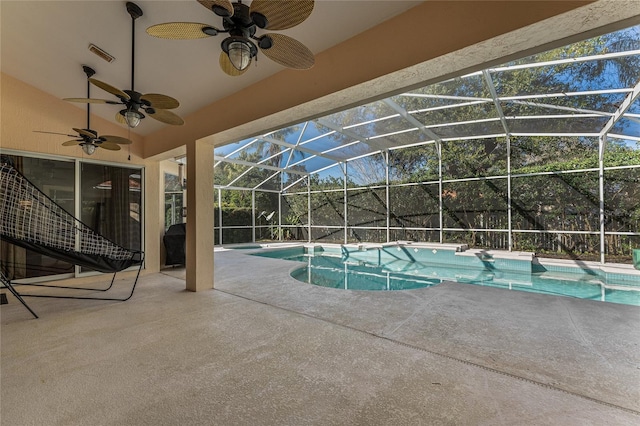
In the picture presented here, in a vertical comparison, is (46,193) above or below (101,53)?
below

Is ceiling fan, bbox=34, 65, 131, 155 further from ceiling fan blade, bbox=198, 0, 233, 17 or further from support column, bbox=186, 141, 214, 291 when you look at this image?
ceiling fan blade, bbox=198, 0, 233, 17

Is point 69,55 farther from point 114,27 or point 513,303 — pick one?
point 513,303

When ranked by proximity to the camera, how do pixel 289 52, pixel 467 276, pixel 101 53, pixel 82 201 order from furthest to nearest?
1. pixel 467 276
2. pixel 82 201
3. pixel 101 53
4. pixel 289 52

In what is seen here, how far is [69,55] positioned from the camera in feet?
10.7

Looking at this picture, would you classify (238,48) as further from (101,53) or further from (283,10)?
(101,53)

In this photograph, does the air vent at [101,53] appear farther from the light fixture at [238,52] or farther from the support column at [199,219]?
the light fixture at [238,52]

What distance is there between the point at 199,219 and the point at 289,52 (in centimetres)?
317

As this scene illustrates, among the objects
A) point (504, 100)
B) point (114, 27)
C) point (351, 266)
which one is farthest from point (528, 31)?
point (351, 266)

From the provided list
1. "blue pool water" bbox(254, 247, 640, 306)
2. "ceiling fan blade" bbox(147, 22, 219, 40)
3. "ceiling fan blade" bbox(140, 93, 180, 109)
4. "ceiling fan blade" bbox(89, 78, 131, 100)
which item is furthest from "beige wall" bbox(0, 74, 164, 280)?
"blue pool water" bbox(254, 247, 640, 306)

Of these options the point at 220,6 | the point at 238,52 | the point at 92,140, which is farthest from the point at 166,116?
the point at 92,140

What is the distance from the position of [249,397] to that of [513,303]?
344 centimetres

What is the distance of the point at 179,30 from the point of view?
1.69m

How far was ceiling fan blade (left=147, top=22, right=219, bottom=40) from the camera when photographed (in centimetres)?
163

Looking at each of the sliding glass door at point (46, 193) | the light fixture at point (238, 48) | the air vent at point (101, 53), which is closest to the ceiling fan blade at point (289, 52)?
the light fixture at point (238, 48)
